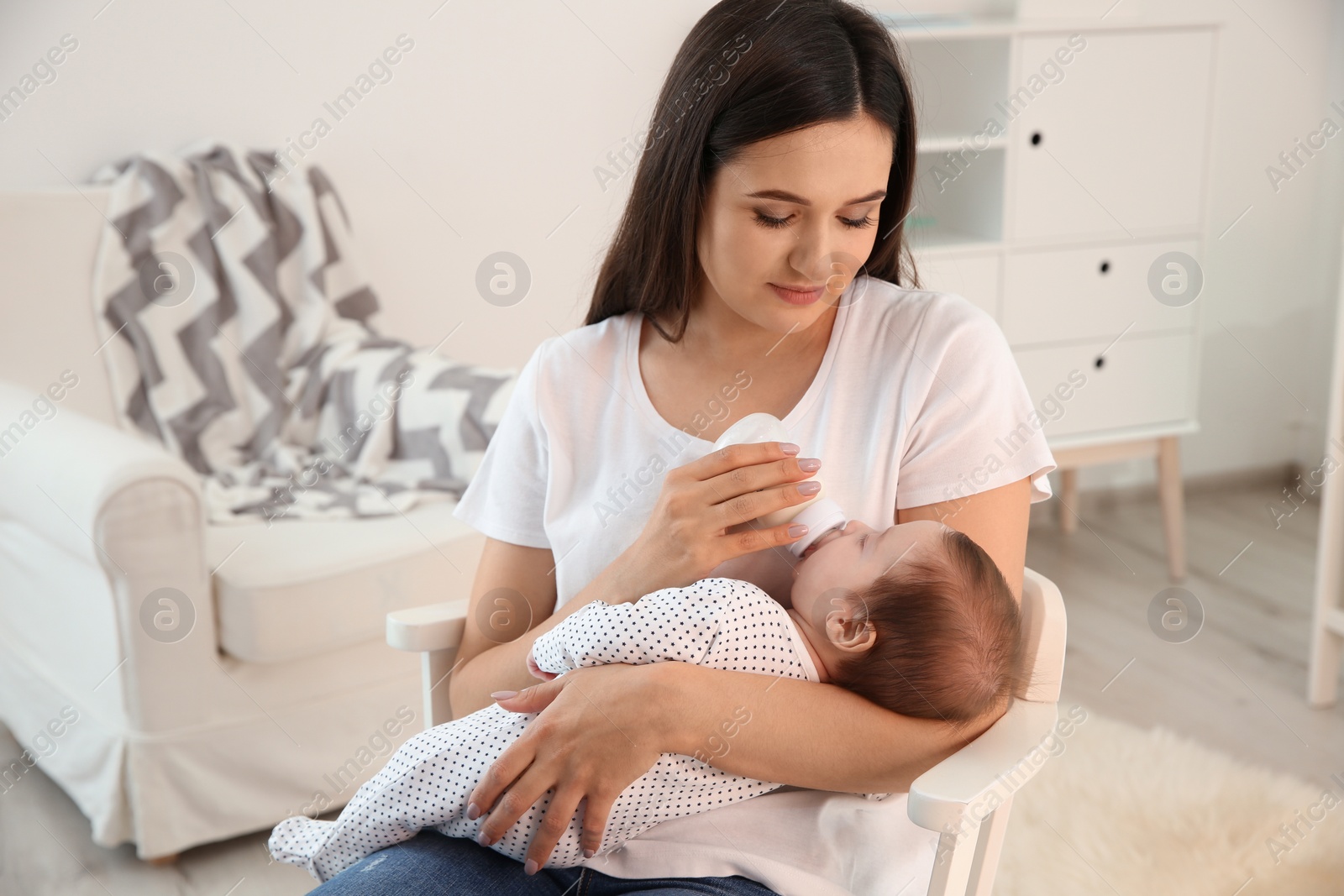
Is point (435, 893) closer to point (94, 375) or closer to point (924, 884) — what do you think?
point (924, 884)

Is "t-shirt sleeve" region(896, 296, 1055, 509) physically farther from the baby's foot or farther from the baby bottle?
the baby's foot

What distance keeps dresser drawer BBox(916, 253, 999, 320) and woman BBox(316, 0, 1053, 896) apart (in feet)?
5.10

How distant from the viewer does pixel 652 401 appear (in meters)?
1.20

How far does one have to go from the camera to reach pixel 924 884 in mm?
1047

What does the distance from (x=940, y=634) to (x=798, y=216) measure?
1.32ft

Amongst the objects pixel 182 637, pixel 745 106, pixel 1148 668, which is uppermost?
pixel 745 106

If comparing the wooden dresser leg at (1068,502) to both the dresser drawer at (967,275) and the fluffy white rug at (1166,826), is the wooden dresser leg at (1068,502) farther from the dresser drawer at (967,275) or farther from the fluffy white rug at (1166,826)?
the fluffy white rug at (1166,826)

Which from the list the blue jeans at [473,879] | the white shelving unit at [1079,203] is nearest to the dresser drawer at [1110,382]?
the white shelving unit at [1079,203]

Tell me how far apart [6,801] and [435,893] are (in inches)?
61.7

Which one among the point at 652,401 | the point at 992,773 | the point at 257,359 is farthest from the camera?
the point at 257,359

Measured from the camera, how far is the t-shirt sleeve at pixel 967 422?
1.05 m

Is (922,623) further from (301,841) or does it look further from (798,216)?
(301,841)

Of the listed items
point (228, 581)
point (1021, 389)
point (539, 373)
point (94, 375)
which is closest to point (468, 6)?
point (94, 375)

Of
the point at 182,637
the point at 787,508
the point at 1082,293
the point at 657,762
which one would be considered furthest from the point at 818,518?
the point at 1082,293
